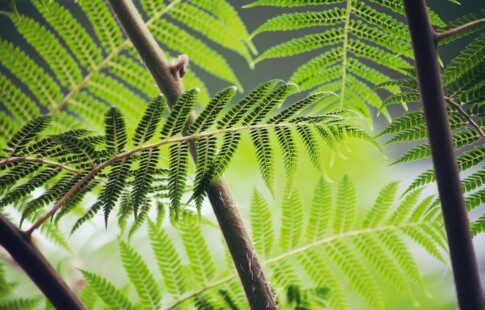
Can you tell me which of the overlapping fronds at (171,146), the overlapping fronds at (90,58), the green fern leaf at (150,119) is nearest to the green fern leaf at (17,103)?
the overlapping fronds at (90,58)

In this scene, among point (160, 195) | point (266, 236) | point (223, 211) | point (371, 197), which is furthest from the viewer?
point (371, 197)

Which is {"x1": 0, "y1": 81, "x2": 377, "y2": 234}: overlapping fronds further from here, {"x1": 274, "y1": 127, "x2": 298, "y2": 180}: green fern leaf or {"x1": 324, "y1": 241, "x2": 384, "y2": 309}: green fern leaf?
{"x1": 324, "y1": 241, "x2": 384, "y2": 309}: green fern leaf

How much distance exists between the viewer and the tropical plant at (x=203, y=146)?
59cm

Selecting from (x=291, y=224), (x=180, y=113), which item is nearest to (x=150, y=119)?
(x=180, y=113)

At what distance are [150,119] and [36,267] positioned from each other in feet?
0.79

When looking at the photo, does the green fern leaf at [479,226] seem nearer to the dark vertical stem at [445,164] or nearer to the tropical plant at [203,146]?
the tropical plant at [203,146]

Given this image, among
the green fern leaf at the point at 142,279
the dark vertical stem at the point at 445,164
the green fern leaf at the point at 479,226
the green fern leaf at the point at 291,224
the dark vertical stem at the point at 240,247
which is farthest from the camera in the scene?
the green fern leaf at the point at 291,224

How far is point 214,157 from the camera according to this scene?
60 centimetres

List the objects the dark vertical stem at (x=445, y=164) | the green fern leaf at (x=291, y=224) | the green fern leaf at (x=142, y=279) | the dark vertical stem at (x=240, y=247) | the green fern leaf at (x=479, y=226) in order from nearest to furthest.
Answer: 1. the dark vertical stem at (x=445, y=164)
2. the dark vertical stem at (x=240, y=247)
3. the green fern leaf at (x=479, y=226)
4. the green fern leaf at (x=142, y=279)
5. the green fern leaf at (x=291, y=224)

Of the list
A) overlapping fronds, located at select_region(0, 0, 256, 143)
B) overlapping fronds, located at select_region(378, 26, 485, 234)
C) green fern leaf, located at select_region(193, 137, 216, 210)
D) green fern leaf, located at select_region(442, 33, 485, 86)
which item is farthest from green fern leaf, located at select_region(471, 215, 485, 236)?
overlapping fronds, located at select_region(0, 0, 256, 143)

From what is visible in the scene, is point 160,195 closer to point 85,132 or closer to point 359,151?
point 85,132

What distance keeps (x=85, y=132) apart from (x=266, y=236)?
46 centimetres

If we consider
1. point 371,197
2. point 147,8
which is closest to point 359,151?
point 371,197

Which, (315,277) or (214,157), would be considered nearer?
(214,157)
